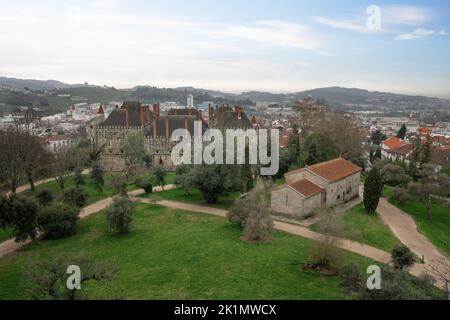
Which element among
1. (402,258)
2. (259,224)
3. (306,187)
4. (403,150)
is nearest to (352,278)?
(402,258)

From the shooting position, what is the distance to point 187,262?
22359 millimetres

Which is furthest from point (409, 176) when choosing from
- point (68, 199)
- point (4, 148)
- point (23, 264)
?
point (4, 148)

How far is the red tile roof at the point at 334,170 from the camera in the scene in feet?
115

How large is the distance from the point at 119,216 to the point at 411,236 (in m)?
22.3

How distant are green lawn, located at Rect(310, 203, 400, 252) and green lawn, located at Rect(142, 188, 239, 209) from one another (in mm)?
10044

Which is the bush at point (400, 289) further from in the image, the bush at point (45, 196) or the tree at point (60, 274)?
the bush at point (45, 196)

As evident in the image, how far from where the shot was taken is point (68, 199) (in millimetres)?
32094

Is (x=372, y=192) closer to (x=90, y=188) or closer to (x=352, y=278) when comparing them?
(x=352, y=278)

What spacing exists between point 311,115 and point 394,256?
4643 cm

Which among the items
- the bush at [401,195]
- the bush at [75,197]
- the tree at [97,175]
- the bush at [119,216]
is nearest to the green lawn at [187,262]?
the bush at [119,216]

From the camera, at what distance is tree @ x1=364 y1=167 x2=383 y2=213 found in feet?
110

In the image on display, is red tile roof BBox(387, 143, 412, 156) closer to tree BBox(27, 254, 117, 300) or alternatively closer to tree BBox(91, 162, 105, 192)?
tree BBox(91, 162, 105, 192)

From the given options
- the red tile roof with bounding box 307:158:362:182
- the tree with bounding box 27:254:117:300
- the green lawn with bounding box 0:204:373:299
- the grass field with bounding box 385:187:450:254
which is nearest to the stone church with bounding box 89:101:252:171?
the red tile roof with bounding box 307:158:362:182

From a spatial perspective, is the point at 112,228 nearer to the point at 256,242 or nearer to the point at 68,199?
the point at 68,199
